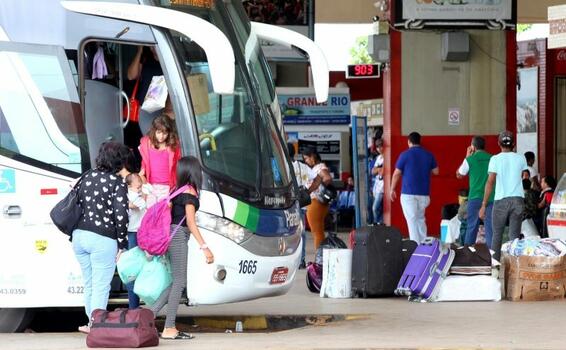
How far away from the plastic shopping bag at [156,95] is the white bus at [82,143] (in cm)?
39

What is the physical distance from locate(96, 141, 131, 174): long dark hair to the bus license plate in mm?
1685

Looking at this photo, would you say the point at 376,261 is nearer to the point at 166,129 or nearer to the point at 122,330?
the point at 166,129

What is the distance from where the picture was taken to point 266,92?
39.5ft

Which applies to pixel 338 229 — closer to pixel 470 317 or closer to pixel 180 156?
pixel 470 317

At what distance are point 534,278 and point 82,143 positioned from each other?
18.7ft

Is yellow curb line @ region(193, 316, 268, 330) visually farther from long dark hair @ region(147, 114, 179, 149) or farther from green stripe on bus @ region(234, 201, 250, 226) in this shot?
long dark hair @ region(147, 114, 179, 149)

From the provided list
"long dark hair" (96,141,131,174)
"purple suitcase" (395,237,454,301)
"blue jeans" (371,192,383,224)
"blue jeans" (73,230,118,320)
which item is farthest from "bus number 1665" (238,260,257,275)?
"blue jeans" (371,192,383,224)

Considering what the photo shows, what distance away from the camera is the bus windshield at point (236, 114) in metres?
11.2

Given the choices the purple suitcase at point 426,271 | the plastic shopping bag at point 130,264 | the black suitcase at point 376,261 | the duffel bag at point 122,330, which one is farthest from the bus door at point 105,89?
the purple suitcase at point 426,271

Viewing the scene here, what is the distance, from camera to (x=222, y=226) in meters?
11.0

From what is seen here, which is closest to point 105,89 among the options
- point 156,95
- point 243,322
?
point 156,95

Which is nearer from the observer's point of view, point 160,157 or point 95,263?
point 95,263

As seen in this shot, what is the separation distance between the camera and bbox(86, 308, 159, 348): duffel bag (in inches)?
414

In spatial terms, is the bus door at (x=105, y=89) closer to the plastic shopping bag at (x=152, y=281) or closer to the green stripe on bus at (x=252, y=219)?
the plastic shopping bag at (x=152, y=281)
